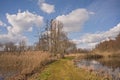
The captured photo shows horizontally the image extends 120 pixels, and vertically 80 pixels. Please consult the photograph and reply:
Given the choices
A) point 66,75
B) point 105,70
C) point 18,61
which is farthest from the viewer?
point 18,61

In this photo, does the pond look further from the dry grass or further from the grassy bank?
the dry grass

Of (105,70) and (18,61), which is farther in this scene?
(18,61)

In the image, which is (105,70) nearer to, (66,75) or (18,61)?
(66,75)

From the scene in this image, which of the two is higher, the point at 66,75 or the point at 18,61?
the point at 18,61

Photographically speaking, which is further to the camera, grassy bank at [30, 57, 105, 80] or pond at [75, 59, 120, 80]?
pond at [75, 59, 120, 80]

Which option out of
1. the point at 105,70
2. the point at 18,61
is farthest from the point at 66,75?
the point at 18,61

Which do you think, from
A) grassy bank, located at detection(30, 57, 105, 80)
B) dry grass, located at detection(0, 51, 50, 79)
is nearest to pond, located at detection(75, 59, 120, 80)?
grassy bank, located at detection(30, 57, 105, 80)

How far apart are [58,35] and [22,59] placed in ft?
123

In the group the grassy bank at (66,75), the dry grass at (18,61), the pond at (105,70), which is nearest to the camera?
the grassy bank at (66,75)

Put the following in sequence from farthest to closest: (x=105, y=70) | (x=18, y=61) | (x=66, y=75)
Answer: (x=18, y=61) < (x=105, y=70) < (x=66, y=75)

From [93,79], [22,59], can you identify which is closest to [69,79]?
[93,79]

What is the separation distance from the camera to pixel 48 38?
6391cm

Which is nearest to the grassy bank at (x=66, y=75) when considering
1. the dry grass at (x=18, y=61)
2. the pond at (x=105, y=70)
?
the pond at (x=105, y=70)

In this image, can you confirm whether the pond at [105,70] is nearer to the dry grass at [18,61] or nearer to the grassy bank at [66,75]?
the grassy bank at [66,75]
